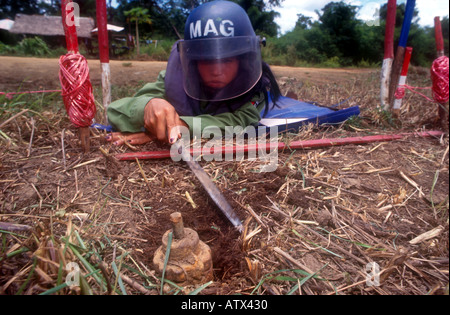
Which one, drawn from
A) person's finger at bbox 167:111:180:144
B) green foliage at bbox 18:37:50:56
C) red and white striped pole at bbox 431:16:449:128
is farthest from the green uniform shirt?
green foliage at bbox 18:37:50:56

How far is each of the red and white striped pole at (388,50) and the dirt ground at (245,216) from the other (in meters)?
0.73

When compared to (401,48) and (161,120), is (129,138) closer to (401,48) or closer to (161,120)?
(161,120)

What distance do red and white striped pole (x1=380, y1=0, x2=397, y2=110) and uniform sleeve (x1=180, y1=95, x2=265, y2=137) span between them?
4.33 feet

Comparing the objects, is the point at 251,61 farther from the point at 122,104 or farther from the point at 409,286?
the point at 409,286

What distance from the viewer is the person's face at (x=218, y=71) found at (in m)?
1.96

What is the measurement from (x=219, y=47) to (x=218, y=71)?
19 centimetres

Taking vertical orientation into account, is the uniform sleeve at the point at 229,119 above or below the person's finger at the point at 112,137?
above

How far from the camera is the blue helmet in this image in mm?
1836

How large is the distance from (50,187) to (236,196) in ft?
3.12

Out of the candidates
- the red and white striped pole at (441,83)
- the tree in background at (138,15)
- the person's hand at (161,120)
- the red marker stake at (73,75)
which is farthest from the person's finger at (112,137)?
the tree in background at (138,15)

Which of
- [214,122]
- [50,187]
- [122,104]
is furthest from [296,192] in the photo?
[122,104]

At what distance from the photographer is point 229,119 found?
2.15 meters

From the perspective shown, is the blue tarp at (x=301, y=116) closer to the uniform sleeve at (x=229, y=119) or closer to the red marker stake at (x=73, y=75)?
the uniform sleeve at (x=229, y=119)

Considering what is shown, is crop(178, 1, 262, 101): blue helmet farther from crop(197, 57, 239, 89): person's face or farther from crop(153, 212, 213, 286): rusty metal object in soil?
crop(153, 212, 213, 286): rusty metal object in soil
